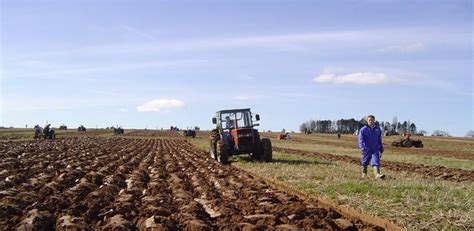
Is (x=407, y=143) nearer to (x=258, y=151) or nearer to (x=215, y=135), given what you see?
(x=215, y=135)

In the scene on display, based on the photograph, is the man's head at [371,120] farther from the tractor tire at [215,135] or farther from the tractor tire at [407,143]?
the tractor tire at [407,143]

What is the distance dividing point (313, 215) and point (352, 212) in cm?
99

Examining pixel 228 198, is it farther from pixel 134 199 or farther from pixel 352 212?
pixel 352 212

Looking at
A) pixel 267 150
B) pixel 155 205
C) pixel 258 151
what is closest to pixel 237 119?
pixel 258 151

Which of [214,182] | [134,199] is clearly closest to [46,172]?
[214,182]

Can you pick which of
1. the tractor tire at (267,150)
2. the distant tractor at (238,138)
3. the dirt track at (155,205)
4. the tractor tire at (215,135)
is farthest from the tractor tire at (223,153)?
A: the dirt track at (155,205)

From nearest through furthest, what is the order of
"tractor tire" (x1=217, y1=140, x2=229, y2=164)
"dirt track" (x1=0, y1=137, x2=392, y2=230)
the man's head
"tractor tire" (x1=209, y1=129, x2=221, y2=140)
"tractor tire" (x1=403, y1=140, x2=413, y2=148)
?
"dirt track" (x1=0, y1=137, x2=392, y2=230) → the man's head → "tractor tire" (x1=217, y1=140, x2=229, y2=164) → "tractor tire" (x1=209, y1=129, x2=221, y2=140) → "tractor tire" (x1=403, y1=140, x2=413, y2=148)

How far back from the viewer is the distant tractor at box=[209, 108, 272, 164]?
2003cm

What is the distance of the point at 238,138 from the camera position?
20.4 metres

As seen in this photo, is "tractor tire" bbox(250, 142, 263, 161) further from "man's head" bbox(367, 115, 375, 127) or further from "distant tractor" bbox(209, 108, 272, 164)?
"man's head" bbox(367, 115, 375, 127)

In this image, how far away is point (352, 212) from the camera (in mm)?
8672

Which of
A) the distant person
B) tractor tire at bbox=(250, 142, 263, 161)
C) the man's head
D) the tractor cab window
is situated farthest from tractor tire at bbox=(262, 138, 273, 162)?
the man's head

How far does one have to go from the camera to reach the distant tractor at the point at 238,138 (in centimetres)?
2003

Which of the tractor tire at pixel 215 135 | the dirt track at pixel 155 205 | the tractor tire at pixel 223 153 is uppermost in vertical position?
the tractor tire at pixel 215 135
